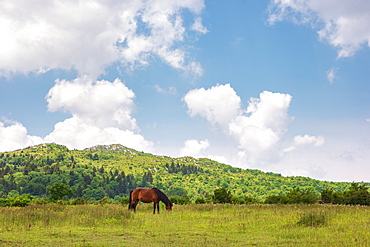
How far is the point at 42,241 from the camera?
16.2 m

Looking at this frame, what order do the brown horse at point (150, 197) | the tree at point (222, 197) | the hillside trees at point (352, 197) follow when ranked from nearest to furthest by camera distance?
the brown horse at point (150, 197) < the hillside trees at point (352, 197) < the tree at point (222, 197)

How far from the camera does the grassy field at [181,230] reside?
52.6ft

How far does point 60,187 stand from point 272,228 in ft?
188

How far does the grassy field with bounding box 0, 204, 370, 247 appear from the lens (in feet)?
52.6

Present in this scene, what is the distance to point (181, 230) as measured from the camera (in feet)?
67.5

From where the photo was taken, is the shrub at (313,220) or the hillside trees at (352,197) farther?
the hillside trees at (352,197)

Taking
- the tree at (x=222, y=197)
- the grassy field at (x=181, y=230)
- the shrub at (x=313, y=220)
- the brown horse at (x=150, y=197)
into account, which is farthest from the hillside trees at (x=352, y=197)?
the brown horse at (x=150, y=197)

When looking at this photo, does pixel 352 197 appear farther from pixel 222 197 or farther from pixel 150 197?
pixel 150 197

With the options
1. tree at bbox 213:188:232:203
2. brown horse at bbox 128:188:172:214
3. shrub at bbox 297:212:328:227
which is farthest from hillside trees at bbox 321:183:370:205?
brown horse at bbox 128:188:172:214

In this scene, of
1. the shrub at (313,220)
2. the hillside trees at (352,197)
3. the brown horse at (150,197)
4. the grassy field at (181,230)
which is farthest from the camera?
the hillside trees at (352,197)

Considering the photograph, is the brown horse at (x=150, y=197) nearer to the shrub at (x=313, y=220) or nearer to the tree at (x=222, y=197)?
the shrub at (x=313, y=220)

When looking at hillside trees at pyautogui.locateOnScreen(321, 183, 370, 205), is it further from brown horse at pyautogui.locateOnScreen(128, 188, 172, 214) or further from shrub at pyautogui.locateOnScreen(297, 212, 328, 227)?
brown horse at pyautogui.locateOnScreen(128, 188, 172, 214)

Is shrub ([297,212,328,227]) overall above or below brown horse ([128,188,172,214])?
below

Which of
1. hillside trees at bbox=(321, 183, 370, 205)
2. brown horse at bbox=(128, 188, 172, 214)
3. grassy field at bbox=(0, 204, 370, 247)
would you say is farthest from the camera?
hillside trees at bbox=(321, 183, 370, 205)
